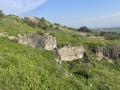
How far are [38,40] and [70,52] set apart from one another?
8687 millimetres

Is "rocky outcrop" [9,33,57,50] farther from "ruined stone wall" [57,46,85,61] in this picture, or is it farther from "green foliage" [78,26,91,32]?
"green foliage" [78,26,91,32]

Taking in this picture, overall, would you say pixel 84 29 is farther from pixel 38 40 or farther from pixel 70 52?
pixel 38 40

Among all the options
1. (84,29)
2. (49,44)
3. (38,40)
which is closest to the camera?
(38,40)

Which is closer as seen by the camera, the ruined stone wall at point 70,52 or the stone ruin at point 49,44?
the stone ruin at point 49,44

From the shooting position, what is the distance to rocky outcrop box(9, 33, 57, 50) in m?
32.7

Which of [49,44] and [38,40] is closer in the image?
[38,40]

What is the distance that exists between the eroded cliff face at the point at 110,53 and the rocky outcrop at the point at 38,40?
13621 millimetres

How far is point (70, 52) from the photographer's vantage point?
41594 millimetres

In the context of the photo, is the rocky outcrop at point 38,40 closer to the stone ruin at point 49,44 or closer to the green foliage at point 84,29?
the stone ruin at point 49,44

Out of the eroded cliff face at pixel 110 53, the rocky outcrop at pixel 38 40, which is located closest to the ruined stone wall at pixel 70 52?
the rocky outcrop at pixel 38 40

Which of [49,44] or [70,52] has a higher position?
[49,44]

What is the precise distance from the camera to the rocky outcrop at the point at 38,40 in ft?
107

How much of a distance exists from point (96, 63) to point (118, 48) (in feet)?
30.8

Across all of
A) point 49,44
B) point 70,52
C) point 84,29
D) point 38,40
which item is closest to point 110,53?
point 70,52
